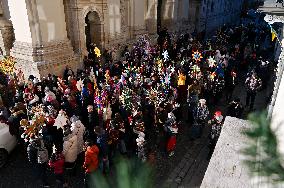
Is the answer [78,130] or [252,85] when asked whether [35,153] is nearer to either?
[78,130]

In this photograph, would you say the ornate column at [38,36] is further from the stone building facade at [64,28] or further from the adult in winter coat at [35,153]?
the adult in winter coat at [35,153]

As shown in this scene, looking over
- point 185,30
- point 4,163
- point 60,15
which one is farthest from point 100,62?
point 185,30

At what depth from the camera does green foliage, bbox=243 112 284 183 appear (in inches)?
62.7

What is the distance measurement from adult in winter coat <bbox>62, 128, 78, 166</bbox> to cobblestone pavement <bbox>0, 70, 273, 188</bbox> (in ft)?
2.42

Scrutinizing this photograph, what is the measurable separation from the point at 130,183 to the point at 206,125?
9.42 meters

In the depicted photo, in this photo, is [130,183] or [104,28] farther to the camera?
[104,28]

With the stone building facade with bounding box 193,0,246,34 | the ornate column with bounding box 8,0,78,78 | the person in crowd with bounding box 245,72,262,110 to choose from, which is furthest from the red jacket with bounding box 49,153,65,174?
the stone building facade with bounding box 193,0,246,34

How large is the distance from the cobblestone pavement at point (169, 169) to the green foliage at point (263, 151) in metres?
5.50

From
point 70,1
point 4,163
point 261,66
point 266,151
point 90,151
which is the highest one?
point 70,1

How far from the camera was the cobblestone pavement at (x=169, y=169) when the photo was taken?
7711mm

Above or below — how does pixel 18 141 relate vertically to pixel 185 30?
below

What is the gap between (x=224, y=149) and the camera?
316 centimetres

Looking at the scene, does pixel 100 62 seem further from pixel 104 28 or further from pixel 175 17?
pixel 175 17

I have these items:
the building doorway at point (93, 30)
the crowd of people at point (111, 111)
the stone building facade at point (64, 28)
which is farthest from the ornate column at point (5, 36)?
the building doorway at point (93, 30)
